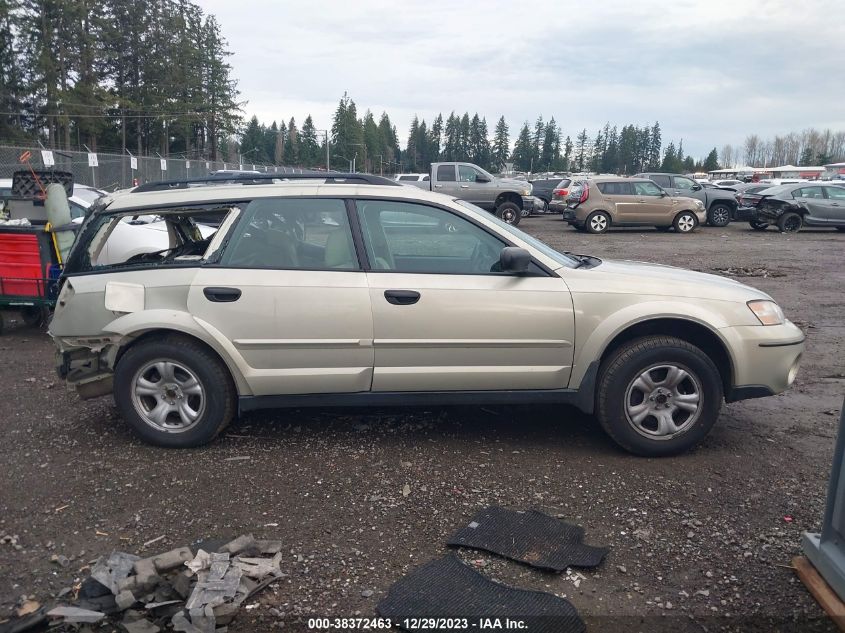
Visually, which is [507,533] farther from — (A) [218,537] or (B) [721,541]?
(A) [218,537]

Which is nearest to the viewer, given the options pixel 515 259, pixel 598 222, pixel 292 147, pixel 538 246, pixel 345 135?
pixel 515 259

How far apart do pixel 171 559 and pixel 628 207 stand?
65.0 ft

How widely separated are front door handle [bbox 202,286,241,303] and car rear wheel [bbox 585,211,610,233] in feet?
58.9

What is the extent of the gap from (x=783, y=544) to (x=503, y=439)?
6.07ft

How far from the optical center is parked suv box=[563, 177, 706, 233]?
20.8 m

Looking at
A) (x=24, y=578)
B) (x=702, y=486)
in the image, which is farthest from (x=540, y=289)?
(x=24, y=578)

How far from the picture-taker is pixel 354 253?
449 centimetres

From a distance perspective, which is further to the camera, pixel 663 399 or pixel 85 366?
pixel 85 366

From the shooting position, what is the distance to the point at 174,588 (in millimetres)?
2932

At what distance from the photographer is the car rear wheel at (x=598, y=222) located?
2095cm

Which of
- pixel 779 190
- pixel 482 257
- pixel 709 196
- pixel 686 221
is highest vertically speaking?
pixel 779 190

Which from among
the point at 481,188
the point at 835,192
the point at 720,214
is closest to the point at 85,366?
the point at 481,188

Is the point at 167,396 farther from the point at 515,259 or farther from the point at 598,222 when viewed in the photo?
the point at 598,222

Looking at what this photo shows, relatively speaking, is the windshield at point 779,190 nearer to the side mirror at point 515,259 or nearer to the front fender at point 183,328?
the side mirror at point 515,259
